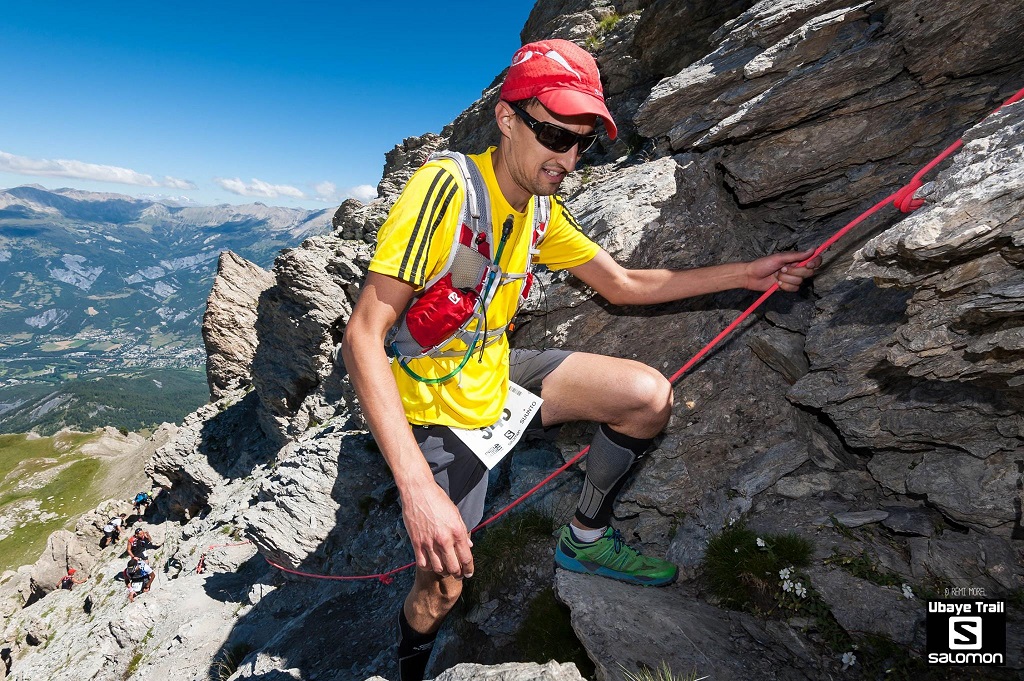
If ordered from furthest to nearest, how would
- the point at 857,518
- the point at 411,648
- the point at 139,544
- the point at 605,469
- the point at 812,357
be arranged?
1. the point at 139,544
2. the point at 812,357
3. the point at 605,469
4. the point at 857,518
5. the point at 411,648

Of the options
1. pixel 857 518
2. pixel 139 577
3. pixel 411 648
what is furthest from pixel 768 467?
pixel 139 577

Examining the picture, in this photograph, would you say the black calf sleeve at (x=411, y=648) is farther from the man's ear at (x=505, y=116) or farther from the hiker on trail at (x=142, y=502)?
the hiker on trail at (x=142, y=502)

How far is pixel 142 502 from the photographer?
38.5m

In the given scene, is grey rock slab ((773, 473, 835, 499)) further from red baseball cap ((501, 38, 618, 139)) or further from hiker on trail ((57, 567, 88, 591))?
hiker on trail ((57, 567, 88, 591))

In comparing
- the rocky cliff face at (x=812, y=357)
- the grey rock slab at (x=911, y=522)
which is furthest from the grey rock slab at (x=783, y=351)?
the grey rock slab at (x=911, y=522)

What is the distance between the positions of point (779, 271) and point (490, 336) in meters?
3.44

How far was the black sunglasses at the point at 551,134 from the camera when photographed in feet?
13.1

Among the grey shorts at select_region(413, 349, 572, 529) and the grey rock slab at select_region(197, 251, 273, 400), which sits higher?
the grey shorts at select_region(413, 349, 572, 529)

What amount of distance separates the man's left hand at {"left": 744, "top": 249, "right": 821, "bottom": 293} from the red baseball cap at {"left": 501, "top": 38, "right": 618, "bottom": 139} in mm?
2657

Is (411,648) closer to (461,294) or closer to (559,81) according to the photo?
(461,294)

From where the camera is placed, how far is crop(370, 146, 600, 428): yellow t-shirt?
3.65m

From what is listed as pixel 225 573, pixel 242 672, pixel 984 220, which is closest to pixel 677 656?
pixel 984 220

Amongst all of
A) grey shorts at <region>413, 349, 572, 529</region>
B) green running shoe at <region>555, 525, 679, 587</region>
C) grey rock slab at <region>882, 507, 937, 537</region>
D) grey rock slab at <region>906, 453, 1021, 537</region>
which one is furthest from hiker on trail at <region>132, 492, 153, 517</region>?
grey rock slab at <region>906, 453, 1021, 537</region>

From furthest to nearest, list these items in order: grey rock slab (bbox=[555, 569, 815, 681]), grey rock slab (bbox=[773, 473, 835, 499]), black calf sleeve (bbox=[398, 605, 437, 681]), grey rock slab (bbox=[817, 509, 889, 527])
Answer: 1. grey rock slab (bbox=[773, 473, 835, 499])
2. grey rock slab (bbox=[817, 509, 889, 527])
3. black calf sleeve (bbox=[398, 605, 437, 681])
4. grey rock slab (bbox=[555, 569, 815, 681])
